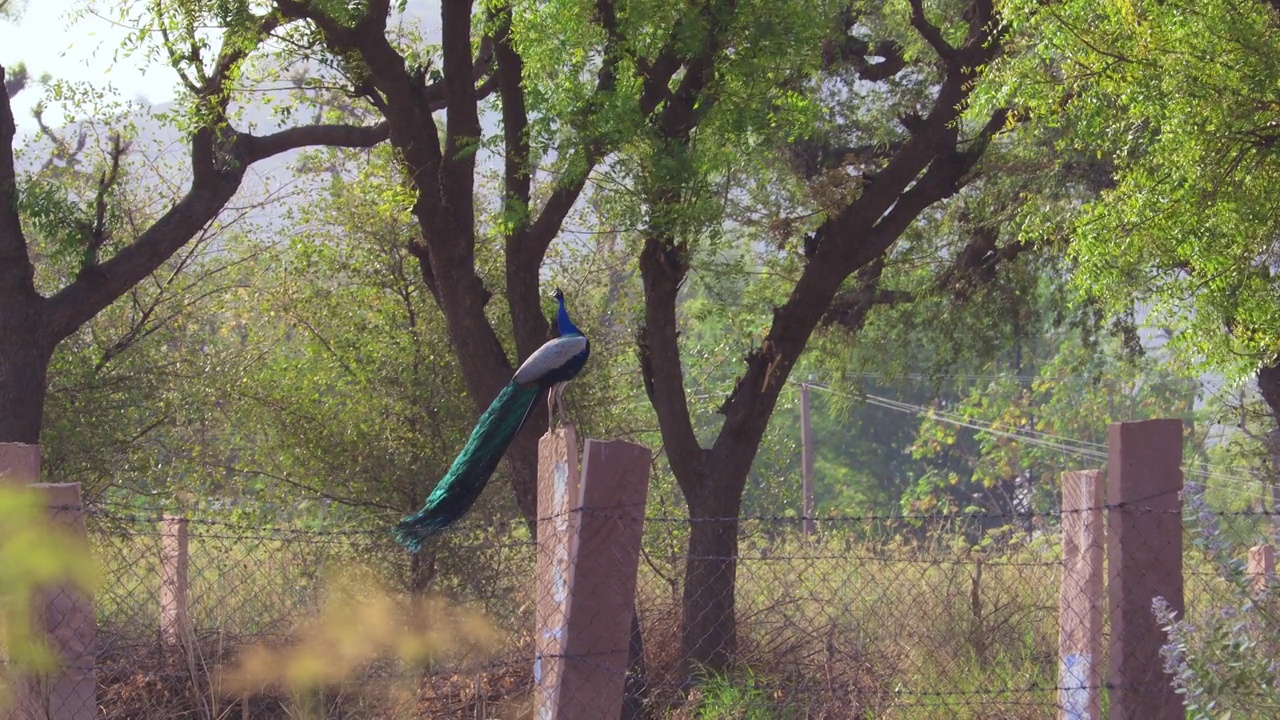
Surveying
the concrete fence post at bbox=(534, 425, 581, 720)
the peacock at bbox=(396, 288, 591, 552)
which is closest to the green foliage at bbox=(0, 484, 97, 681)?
the concrete fence post at bbox=(534, 425, 581, 720)

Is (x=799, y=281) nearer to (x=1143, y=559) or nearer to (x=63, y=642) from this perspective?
(x=1143, y=559)

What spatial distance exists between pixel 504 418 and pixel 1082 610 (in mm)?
3753

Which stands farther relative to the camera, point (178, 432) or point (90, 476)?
point (178, 432)

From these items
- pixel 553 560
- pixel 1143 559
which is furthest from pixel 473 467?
pixel 1143 559

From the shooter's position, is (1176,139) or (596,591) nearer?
(596,591)

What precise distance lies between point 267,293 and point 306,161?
1.39 meters

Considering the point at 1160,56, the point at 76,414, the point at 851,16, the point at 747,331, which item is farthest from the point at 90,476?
the point at 1160,56

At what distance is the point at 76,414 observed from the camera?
10.0 meters

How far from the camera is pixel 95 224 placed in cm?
903

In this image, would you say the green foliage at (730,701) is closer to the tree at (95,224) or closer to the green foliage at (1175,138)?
the green foliage at (1175,138)

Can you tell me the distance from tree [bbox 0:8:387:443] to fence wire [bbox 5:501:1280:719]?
44.5 inches

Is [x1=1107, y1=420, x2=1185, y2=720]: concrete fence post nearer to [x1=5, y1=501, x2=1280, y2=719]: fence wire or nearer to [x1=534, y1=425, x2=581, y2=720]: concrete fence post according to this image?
[x1=5, y1=501, x2=1280, y2=719]: fence wire

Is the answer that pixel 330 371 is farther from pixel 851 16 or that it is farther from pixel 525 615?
pixel 851 16

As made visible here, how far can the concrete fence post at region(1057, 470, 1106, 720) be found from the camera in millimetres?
4062
